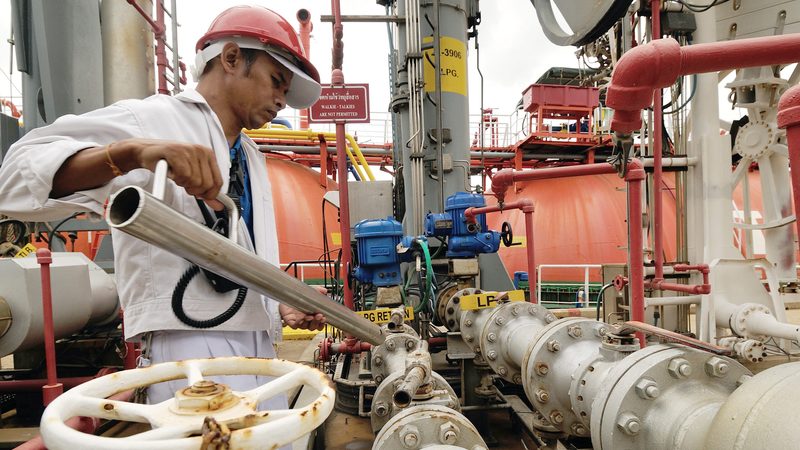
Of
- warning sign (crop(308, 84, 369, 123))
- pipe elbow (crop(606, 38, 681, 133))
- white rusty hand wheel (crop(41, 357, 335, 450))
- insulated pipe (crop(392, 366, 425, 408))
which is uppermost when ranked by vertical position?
warning sign (crop(308, 84, 369, 123))

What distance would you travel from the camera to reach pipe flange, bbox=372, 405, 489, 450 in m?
1.06

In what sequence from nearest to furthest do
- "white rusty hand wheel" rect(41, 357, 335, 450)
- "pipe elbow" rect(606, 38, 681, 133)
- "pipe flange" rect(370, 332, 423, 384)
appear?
"white rusty hand wheel" rect(41, 357, 335, 450) → "pipe elbow" rect(606, 38, 681, 133) → "pipe flange" rect(370, 332, 423, 384)

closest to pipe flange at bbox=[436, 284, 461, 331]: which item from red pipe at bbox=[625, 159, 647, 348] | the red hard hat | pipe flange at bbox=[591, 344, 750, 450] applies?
red pipe at bbox=[625, 159, 647, 348]

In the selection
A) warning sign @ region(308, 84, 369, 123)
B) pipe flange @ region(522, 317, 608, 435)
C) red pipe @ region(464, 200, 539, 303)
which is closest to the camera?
pipe flange @ region(522, 317, 608, 435)

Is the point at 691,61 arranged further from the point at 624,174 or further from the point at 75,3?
the point at 75,3

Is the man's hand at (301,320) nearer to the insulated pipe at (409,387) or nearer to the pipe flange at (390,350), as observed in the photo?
the insulated pipe at (409,387)

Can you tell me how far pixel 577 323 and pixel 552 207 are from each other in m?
6.88

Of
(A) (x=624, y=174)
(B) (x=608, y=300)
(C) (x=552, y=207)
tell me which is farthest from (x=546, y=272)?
(A) (x=624, y=174)

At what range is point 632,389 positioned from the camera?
3.16 ft

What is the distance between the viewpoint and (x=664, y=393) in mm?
951

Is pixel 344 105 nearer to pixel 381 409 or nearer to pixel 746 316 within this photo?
pixel 381 409

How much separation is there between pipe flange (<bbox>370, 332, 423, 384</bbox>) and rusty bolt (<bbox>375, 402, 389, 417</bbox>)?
15.5 inches

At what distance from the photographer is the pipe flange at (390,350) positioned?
2.06 m

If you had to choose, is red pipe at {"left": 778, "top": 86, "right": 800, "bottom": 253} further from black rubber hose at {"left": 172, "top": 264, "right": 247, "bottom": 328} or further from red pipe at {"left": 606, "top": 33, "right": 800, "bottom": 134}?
black rubber hose at {"left": 172, "top": 264, "right": 247, "bottom": 328}
